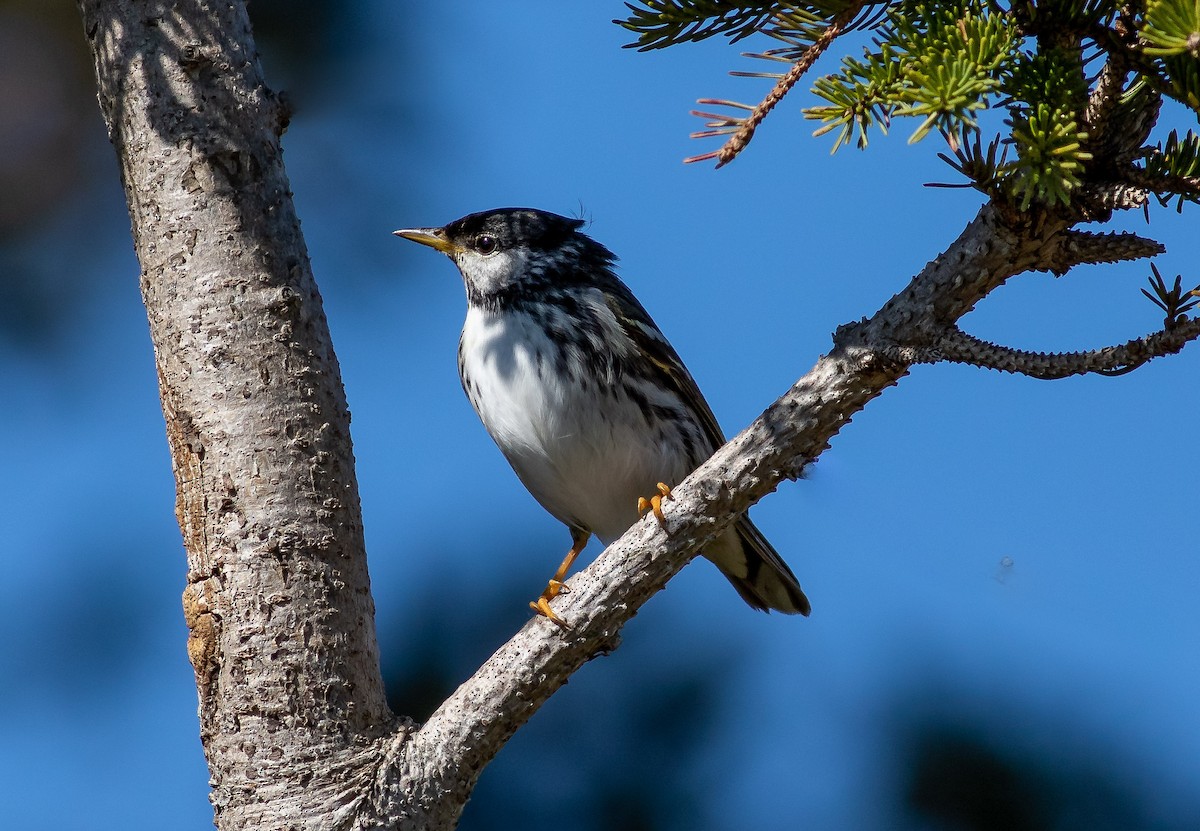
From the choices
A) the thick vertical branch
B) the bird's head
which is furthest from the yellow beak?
the thick vertical branch

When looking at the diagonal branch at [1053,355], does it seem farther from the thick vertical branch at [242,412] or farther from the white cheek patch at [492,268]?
the white cheek patch at [492,268]

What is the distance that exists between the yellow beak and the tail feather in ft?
5.41

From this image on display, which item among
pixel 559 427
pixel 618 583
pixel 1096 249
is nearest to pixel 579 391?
pixel 559 427

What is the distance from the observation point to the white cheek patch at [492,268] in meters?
Result: 4.76

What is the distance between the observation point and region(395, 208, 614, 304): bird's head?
4.75 meters

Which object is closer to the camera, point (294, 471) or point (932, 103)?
point (932, 103)

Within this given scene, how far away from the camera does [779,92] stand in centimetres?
199

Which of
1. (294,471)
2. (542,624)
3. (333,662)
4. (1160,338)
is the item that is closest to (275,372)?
(294,471)

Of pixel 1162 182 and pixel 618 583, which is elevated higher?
pixel 1162 182

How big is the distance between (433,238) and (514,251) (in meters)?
0.34

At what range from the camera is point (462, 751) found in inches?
109

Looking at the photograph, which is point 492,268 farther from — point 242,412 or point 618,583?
point 618,583

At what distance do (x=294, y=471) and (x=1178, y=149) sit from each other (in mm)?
2034

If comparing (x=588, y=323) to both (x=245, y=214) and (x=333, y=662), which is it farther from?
(x=333, y=662)
